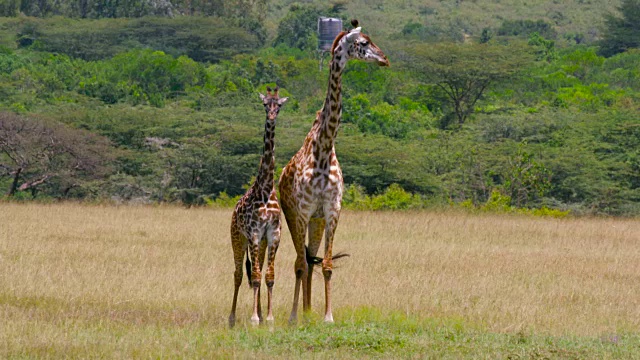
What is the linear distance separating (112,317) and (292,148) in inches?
823

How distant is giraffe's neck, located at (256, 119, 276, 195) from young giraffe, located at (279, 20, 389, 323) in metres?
0.29

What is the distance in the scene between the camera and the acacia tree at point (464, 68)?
41.6 meters

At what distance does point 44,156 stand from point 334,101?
60.9 ft

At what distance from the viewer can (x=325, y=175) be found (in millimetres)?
9055

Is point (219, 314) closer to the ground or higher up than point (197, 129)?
higher up

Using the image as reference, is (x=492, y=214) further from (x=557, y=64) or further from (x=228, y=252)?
(x=557, y=64)

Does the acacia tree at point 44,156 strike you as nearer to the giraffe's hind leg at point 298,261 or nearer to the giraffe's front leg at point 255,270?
the giraffe's hind leg at point 298,261

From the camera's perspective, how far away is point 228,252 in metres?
14.3

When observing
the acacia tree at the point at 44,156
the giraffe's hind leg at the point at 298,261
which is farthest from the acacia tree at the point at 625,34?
the giraffe's hind leg at the point at 298,261

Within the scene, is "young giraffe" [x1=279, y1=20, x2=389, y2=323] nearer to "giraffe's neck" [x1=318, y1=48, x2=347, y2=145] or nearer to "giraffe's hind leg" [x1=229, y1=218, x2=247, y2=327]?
"giraffe's neck" [x1=318, y1=48, x2=347, y2=145]

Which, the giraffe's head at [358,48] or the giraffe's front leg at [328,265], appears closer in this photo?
the giraffe's front leg at [328,265]

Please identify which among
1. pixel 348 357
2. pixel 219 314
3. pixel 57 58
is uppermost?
pixel 348 357

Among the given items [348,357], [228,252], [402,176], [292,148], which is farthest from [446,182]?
[348,357]

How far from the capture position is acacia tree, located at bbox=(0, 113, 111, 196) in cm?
2597
